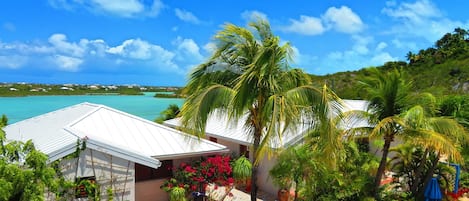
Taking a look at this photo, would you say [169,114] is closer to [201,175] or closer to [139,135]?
[139,135]

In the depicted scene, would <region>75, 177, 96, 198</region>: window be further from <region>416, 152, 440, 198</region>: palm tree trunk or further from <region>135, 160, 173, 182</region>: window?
<region>416, 152, 440, 198</region>: palm tree trunk

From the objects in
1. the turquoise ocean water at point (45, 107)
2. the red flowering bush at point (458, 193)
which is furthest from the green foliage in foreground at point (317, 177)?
the turquoise ocean water at point (45, 107)

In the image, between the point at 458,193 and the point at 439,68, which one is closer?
the point at 458,193

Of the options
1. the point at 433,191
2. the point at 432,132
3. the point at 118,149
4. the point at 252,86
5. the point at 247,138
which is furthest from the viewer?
the point at 247,138

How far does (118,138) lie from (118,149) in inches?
115

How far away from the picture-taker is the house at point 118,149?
34.1ft

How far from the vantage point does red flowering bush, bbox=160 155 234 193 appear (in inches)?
511

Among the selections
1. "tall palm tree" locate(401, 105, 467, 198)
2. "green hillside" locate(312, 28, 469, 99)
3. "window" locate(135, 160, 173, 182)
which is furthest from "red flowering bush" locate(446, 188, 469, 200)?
"green hillside" locate(312, 28, 469, 99)

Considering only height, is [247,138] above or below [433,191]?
above

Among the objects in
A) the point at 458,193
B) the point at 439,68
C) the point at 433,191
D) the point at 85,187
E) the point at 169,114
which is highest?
the point at 439,68

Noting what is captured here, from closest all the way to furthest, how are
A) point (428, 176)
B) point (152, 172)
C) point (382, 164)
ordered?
point (382, 164)
point (428, 176)
point (152, 172)

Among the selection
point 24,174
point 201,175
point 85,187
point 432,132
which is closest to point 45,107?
point 201,175

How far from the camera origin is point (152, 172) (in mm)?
13516

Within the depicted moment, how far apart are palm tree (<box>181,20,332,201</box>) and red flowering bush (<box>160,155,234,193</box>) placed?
2776mm
